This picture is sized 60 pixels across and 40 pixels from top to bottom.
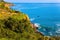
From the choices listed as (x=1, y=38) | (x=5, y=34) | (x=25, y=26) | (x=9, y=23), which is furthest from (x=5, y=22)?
(x=1, y=38)

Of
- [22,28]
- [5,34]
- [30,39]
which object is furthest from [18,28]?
[30,39]

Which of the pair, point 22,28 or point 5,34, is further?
point 22,28

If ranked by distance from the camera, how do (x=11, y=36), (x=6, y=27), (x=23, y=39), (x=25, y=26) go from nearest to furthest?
(x=23, y=39)
(x=11, y=36)
(x=6, y=27)
(x=25, y=26)

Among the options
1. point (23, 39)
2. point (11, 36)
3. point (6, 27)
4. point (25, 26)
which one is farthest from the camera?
point (25, 26)

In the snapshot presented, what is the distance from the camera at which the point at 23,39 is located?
29.4 m

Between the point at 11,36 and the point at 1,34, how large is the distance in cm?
135

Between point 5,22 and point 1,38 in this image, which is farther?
point 5,22

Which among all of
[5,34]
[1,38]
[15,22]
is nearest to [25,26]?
[15,22]

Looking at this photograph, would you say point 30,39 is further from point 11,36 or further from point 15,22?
point 15,22

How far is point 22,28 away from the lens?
125ft

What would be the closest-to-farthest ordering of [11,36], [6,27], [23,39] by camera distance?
[23,39] < [11,36] < [6,27]

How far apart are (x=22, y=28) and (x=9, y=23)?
2191 millimetres

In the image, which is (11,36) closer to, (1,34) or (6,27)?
(1,34)

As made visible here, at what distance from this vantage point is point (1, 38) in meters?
30.0
